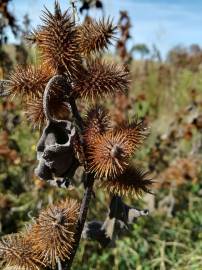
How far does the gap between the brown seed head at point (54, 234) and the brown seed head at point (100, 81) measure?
0.35m

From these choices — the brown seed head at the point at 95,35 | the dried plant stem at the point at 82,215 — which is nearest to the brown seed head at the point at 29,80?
the brown seed head at the point at 95,35

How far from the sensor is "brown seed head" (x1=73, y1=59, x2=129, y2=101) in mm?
1476

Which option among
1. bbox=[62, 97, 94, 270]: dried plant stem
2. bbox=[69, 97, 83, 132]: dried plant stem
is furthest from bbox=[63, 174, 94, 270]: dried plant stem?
bbox=[69, 97, 83, 132]: dried plant stem

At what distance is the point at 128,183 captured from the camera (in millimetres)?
1576

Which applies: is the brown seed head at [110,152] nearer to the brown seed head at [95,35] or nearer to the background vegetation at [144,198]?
the brown seed head at [95,35]

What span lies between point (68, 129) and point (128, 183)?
0.90 feet

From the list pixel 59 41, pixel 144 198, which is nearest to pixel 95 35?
pixel 59 41

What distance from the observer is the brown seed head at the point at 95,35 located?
148 cm

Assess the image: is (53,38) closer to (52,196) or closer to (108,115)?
(108,115)

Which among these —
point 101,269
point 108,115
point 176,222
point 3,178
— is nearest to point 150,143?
point 176,222

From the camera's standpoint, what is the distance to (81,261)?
10.7 ft

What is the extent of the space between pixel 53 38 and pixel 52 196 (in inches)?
95.4

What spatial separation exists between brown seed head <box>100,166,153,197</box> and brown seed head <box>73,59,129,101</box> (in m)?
0.25

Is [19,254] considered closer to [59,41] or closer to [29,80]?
[29,80]
